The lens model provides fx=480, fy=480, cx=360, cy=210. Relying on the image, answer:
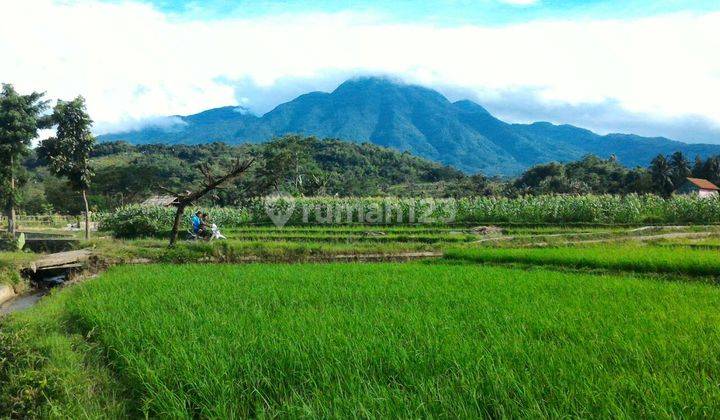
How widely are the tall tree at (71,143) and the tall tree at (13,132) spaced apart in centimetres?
113

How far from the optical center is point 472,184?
204ft

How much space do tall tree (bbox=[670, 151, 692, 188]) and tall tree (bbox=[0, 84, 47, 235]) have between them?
216 feet

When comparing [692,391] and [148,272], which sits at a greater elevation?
[692,391]

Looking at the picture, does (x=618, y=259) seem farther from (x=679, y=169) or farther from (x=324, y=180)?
(x=679, y=169)

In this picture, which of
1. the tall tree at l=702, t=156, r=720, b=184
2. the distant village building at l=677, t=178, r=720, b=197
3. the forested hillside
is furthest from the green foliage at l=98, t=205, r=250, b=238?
the tall tree at l=702, t=156, r=720, b=184

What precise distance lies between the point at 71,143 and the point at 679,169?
66.4 metres

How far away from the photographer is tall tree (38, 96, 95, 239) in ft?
96.1

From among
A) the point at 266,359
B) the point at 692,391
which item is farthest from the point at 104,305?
the point at 692,391

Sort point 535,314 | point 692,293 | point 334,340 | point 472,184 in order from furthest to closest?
point 472,184 < point 692,293 < point 535,314 < point 334,340

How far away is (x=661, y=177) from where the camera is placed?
5197 centimetres

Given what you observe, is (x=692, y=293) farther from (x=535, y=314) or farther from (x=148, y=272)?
(x=148, y=272)

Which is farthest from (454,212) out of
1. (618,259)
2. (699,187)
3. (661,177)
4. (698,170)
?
(698,170)

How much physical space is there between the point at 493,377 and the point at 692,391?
4.39ft

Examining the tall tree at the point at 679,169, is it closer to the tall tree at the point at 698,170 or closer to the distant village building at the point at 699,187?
the distant village building at the point at 699,187
